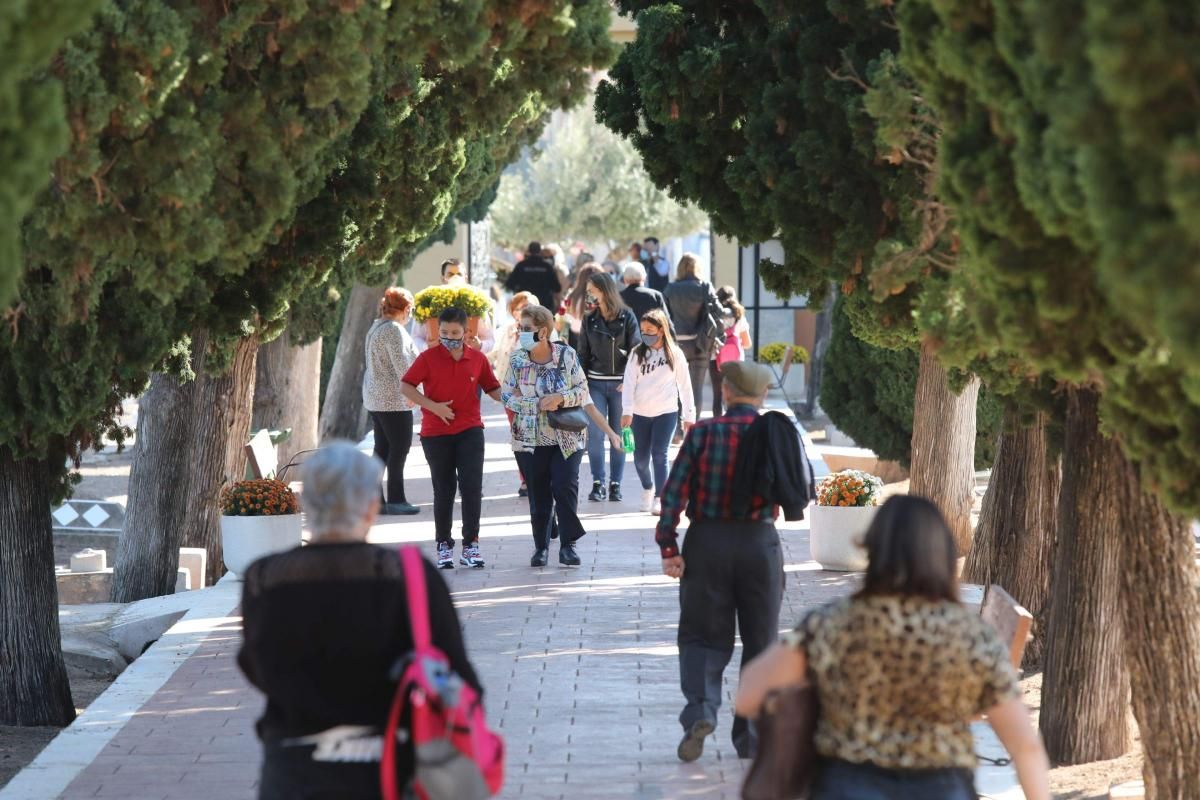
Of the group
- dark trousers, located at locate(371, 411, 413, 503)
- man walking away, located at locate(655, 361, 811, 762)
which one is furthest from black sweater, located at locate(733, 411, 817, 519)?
dark trousers, located at locate(371, 411, 413, 503)

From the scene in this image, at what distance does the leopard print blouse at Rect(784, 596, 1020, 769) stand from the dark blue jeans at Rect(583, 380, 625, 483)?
9.93m

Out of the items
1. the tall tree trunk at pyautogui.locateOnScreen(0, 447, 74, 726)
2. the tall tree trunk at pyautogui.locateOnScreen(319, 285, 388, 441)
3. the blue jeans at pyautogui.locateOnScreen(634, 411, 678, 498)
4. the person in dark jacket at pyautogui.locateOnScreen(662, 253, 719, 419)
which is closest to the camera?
the tall tree trunk at pyautogui.locateOnScreen(0, 447, 74, 726)

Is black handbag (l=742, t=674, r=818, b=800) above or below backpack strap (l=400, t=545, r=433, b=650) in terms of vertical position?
below

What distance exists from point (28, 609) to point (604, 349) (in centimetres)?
577

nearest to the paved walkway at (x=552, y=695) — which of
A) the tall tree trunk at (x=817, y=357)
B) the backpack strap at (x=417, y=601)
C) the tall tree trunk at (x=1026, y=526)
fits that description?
the tall tree trunk at (x=1026, y=526)

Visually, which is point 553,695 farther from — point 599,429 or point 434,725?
point 599,429

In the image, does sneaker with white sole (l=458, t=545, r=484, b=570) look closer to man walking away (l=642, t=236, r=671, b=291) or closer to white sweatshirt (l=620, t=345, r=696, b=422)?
white sweatshirt (l=620, t=345, r=696, b=422)

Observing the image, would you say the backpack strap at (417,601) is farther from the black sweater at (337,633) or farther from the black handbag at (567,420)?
the black handbag at (567,420)

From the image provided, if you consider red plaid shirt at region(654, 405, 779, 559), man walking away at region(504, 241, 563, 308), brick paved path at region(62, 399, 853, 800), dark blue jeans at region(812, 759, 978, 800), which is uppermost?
man walking away at region(504, 241, 563, 308)

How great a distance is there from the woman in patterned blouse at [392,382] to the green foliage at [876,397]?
14.4 feet

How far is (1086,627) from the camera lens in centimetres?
781

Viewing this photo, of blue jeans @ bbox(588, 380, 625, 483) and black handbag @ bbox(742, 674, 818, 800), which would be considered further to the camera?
blue jeans @ bbox(588, 380, 625, 483)

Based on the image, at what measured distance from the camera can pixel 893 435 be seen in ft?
54.7

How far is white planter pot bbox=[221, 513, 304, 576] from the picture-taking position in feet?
36.8
